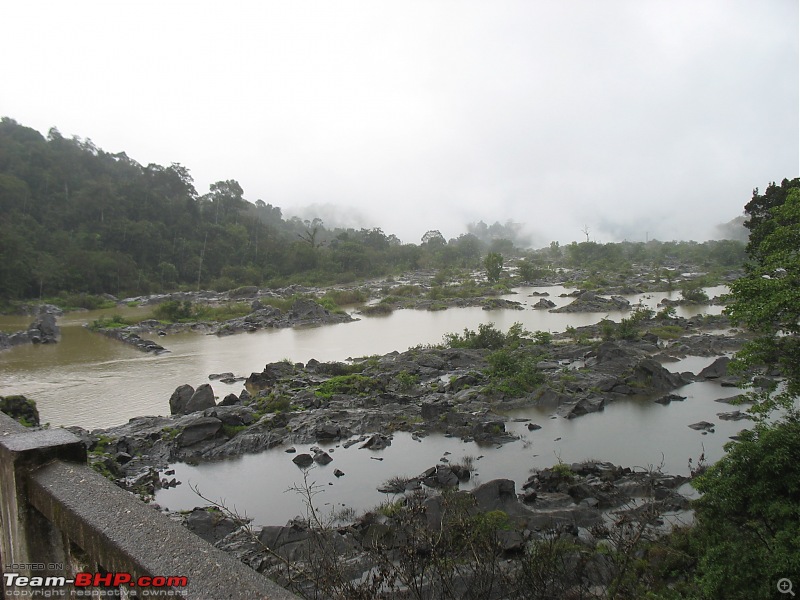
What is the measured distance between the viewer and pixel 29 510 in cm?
188

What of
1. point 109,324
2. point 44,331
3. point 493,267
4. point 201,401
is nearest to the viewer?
point 201,401

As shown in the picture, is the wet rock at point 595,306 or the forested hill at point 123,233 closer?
the wet rock at point 595,306

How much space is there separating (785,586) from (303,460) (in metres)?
8.07

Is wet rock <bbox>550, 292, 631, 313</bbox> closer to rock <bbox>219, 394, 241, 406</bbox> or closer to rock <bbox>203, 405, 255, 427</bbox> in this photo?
rock <bbox>219, 394, 241, 406</bbox>

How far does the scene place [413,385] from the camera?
15.3m

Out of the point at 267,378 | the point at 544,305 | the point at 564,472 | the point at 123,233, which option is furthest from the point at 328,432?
the point at 123,233

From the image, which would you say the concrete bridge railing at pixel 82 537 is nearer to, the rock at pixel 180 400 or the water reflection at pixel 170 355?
the rock at pixel 180 400

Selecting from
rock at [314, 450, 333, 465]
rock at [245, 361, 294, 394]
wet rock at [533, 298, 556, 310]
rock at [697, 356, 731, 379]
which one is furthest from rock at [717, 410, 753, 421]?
wet rock at [533, 298, 556, 310]

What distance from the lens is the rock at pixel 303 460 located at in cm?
1020

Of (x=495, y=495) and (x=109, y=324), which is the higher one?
(x=109, y=324)

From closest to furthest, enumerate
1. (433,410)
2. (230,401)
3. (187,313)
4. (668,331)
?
(433,410) → (230,401) → (668,331) → (187,313)

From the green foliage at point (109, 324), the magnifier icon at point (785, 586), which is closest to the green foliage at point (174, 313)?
the green foliage at point (109, 324)

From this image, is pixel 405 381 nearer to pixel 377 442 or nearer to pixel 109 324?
pixel 377 442

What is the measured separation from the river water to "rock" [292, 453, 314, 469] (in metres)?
0.11
